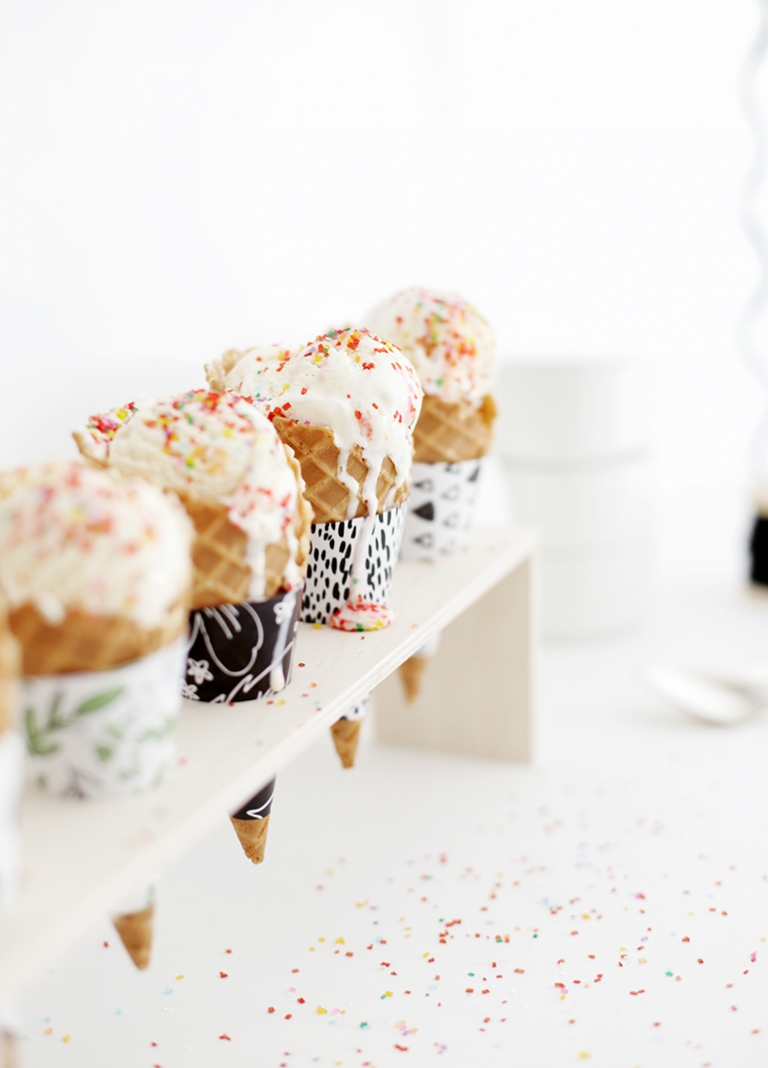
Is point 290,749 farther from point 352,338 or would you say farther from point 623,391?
point 623,391

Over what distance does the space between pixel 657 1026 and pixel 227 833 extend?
1.98ft

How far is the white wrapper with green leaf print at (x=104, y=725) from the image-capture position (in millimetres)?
713

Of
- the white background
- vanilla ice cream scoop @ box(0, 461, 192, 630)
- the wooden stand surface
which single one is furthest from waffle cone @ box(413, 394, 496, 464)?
vanilla ice cream scoop @ box(0, 461, 192, 630)

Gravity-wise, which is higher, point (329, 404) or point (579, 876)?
point (329, 404)

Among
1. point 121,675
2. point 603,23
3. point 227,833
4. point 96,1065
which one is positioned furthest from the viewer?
point 603,23

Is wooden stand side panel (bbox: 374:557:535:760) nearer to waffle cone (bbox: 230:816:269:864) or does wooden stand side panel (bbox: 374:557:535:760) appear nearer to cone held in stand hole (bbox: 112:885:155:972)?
waffle cone (bbox: 230:816:269:864)

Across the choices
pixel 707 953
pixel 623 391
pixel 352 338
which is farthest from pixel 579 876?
pixel 623 391

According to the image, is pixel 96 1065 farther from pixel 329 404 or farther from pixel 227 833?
pixel 329 404

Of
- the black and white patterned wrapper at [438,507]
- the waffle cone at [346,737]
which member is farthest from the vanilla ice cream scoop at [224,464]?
the black and white patterned wrapper at [438,507]

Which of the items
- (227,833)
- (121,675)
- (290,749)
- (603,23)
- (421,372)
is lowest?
(227,833)

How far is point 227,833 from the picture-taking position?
1403 millimetres

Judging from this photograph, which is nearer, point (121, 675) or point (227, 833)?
point (121, 675)

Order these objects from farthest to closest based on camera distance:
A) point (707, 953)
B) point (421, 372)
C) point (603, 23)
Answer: point (603, 23) < point (421, 372) < point (707, 953)

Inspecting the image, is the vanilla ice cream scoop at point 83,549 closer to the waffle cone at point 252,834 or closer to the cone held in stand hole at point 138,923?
the cone held in stand hole at point 138,923
